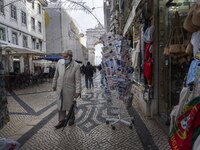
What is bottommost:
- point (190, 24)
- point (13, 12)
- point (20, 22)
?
point (190, 24)

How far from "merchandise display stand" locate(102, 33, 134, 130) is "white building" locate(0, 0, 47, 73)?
10.4m

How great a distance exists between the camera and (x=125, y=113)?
8148 millimetres

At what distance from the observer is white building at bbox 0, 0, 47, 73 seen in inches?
845

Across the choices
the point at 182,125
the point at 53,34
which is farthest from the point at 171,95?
the point at 53,34

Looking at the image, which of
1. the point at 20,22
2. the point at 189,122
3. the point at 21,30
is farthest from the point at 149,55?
the point at 20,22

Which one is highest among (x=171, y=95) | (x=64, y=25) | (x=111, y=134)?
(x=64, y=25)

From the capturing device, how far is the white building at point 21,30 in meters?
21.5

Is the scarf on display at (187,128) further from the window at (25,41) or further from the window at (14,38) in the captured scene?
the window at (25,41)

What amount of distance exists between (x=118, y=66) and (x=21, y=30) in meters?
21.6

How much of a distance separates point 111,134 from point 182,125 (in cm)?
355

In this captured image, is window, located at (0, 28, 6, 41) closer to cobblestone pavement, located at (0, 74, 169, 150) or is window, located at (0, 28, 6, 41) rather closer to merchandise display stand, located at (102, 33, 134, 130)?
cobblestone pavement, located at (0, 74, 169, 150)

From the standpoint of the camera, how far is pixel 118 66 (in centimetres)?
652

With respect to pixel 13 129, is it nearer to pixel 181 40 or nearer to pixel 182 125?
pixel 181 40

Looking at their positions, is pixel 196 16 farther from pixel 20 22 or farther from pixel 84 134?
pixel 20 22
